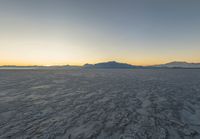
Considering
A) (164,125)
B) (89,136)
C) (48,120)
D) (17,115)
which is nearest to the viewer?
(89,136)

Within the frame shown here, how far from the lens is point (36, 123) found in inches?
363

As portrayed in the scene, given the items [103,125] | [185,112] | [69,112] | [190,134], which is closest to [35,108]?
[69,112]

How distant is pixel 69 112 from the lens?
11297mm

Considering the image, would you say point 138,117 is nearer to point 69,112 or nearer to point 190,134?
point 190,134

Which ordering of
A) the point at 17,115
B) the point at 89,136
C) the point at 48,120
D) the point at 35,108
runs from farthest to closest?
1. the point at 35,108
2. the point at 17,115
3. the point at 48,120
4. the point at 89,136

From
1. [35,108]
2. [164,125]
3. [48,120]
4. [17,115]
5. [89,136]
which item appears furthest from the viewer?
[35,108]

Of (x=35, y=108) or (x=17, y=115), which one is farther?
(x=35, y=108)

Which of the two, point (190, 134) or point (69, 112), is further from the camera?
point (69, 112)

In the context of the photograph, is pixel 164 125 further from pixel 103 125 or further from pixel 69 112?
pixel 69 112

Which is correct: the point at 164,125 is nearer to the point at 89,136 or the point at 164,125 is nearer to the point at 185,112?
the point at 185,112

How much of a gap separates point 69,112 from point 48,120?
1900mm

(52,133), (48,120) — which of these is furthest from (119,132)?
(48,120)

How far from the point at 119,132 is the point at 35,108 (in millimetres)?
7759

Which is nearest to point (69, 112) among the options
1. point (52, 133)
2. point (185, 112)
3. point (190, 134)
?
point (52, 133)
